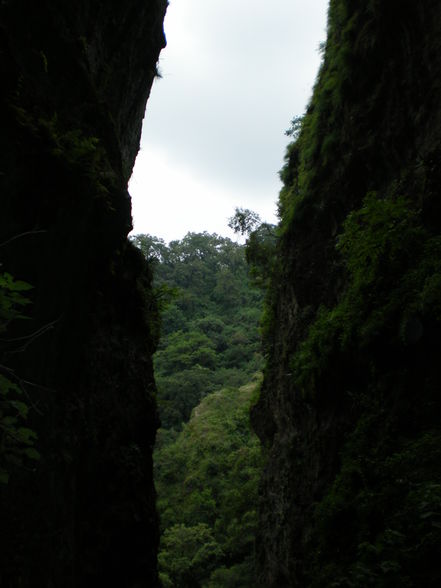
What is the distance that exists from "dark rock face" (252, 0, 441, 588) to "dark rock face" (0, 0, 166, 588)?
2835 millimetres

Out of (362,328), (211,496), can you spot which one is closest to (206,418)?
(211,496)

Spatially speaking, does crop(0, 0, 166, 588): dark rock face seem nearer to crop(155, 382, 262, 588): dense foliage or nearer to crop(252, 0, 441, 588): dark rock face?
crop(252, 0, 441, 588): dark rock face

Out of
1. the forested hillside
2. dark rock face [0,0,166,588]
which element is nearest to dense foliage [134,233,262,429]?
the forested hillside

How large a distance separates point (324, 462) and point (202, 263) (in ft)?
188

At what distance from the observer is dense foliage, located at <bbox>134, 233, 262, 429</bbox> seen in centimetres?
4031

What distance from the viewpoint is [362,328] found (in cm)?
641

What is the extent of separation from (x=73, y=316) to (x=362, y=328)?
3.77 metres

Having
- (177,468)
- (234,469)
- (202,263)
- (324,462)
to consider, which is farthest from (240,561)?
(202,263)

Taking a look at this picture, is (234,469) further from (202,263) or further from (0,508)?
(202,263)

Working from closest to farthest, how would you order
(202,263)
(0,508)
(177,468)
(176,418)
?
(0,508) → (177,468) → (176,418) → (202,263)

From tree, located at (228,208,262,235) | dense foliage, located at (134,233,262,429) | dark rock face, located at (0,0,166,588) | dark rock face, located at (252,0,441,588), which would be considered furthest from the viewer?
dense foliage, located at (134,233,262,429)

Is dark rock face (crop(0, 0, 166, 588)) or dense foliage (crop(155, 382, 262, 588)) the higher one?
dark rock face (crop(0, 0, 166, 588))

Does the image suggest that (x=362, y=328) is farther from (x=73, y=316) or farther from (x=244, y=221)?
(x=244, y=221)

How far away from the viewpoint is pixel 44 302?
5254 mm
